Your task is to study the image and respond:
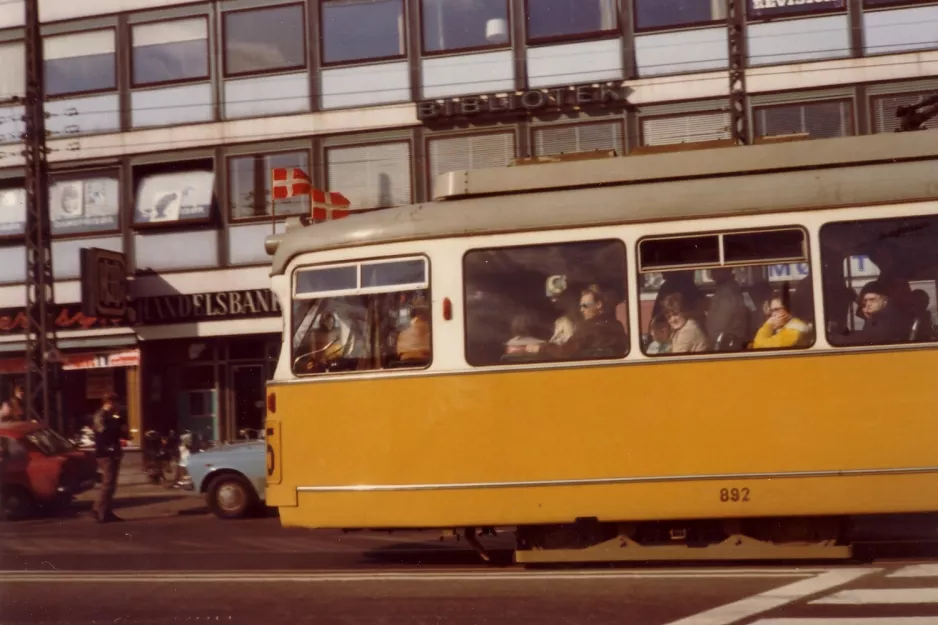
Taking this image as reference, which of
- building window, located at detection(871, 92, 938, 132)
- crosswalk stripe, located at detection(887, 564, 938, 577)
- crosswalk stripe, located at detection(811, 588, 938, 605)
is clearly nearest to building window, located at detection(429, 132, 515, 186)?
building window, located at detection(871, 92, 938, 132)

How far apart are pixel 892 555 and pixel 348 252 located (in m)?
5.13

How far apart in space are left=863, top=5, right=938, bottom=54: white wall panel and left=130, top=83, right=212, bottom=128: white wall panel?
13.2 meters

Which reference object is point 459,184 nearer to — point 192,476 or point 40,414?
point 192,476

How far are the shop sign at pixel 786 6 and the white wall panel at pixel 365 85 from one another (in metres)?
6.89

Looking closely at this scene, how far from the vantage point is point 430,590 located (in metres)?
8.61

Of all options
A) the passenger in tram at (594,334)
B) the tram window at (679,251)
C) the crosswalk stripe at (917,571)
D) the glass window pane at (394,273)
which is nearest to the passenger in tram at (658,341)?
the passenger in tram at (594,334)

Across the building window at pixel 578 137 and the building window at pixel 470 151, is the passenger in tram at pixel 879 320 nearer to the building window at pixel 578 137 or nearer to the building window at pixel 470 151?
the building window at pixel 578 137

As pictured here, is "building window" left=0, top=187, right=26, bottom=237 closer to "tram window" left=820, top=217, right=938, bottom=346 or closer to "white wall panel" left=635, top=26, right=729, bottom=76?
"white wall panel" left=635, top=26, right=729, bottom=76

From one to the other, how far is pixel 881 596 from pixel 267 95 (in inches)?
749

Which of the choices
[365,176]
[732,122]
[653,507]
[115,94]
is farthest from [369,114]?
[653,507]

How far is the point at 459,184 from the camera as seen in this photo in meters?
9.65

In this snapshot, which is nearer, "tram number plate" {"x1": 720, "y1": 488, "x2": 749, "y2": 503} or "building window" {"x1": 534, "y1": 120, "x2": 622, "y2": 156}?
"tram number plate" {"x1": 720, "y1": 488, "x2": 749, "y2": 503}

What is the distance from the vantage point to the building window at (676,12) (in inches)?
870

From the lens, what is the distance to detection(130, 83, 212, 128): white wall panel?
24.6 metres
